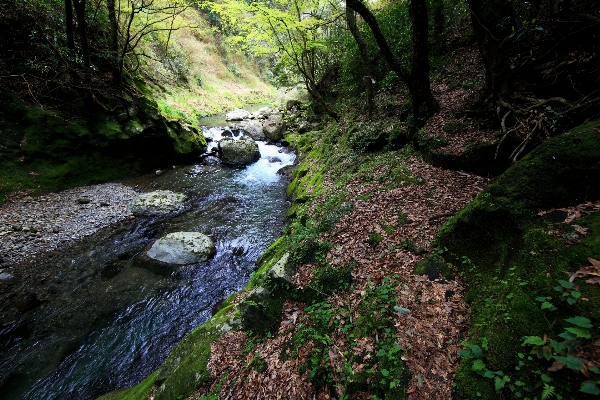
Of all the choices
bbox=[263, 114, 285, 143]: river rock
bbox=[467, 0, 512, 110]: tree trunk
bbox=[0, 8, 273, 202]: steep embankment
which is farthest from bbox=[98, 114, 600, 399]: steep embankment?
bbox=[263, 114, 285, 143]: river rock

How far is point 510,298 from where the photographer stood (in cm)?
281

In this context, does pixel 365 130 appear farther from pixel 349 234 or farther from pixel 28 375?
pixel 28 375

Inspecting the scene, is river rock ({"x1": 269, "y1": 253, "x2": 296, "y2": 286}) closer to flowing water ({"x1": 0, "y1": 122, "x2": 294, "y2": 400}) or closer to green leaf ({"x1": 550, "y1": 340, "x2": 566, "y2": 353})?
flowing water ({"x1": 0, "y1": 122, "x2": 294, "y2": 400})

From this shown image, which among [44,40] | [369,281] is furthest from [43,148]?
[369,281]

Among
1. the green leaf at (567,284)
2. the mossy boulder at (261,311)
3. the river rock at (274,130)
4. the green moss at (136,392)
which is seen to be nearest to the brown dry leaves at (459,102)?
the green leaf at (567,284)

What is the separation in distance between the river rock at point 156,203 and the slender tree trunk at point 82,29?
6.32m

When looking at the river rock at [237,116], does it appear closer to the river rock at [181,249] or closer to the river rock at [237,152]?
the river rock at [237,152]

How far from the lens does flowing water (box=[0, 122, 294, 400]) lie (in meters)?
5.25

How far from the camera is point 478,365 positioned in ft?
8.28

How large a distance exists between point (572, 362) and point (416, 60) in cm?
758

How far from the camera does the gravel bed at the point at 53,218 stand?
8102mm

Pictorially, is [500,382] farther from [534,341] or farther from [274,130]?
[274,130]

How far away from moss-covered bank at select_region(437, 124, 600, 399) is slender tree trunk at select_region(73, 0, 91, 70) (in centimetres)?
1493

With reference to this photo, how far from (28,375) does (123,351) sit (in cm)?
159
